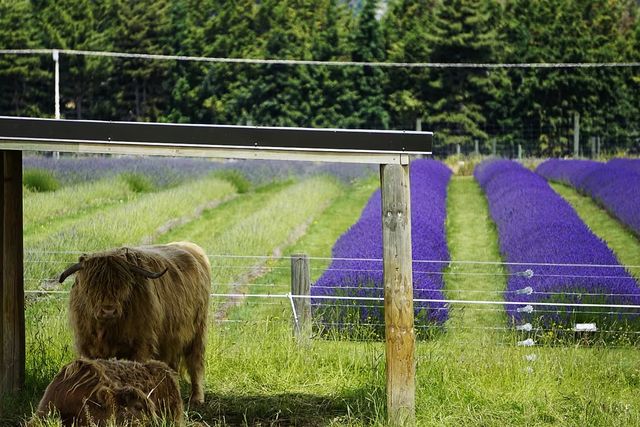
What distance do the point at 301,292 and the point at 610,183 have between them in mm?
15636

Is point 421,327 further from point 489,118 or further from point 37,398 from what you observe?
point 489,118

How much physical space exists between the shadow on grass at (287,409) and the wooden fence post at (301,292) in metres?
1.69

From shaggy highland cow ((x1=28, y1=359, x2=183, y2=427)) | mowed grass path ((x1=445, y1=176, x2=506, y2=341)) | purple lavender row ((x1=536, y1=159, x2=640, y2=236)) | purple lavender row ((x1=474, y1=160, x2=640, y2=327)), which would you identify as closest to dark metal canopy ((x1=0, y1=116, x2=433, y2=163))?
shaggy highland cow ((x1=28, y1=359, x2=183, y2=427))

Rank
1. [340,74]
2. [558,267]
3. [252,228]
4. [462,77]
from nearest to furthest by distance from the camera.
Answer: [558,267] < [252,228] < [340,74] < [462,77]

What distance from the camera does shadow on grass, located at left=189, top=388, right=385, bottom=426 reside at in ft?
26.4

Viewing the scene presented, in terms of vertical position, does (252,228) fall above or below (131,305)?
below

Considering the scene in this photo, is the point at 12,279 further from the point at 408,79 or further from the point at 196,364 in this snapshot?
the point at 408,79

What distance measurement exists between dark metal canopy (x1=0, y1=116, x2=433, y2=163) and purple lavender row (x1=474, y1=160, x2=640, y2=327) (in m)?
3.76

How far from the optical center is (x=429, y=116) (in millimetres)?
51531

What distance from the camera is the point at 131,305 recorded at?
25.3 feet

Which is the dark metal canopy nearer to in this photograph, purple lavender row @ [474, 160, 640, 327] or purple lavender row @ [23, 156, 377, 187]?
purple lavender row @ [474, 160, 640, 327]

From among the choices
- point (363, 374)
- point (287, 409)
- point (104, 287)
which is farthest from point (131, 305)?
point (363, 374)

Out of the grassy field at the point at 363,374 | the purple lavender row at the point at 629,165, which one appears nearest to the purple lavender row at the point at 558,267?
the grassy field at the point at 363,374

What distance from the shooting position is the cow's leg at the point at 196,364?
8641 millimetres
